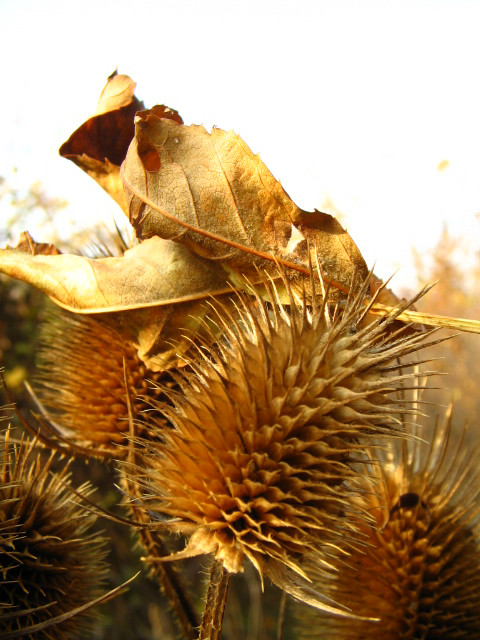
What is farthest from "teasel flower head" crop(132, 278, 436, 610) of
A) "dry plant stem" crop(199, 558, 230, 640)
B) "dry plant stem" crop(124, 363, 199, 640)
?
"dry plant stem" crop(124, 363, 199, 640)

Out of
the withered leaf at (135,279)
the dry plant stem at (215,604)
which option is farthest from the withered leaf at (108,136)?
the dry plant stem at (215,604)

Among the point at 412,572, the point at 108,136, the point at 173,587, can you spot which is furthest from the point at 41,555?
the point at 108,136

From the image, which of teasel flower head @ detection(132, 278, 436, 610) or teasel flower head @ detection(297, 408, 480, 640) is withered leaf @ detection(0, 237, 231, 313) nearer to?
teasel flower head @ detection(132, 278, 436, 610)

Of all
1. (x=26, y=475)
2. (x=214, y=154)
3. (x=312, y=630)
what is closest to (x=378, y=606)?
(x=312, y=630)

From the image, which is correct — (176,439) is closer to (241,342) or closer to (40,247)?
(241,342)

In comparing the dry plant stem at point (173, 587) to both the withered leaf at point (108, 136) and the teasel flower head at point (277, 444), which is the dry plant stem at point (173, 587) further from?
the withered leaf at point (108, 136)

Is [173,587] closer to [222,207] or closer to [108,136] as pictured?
[222,207]
